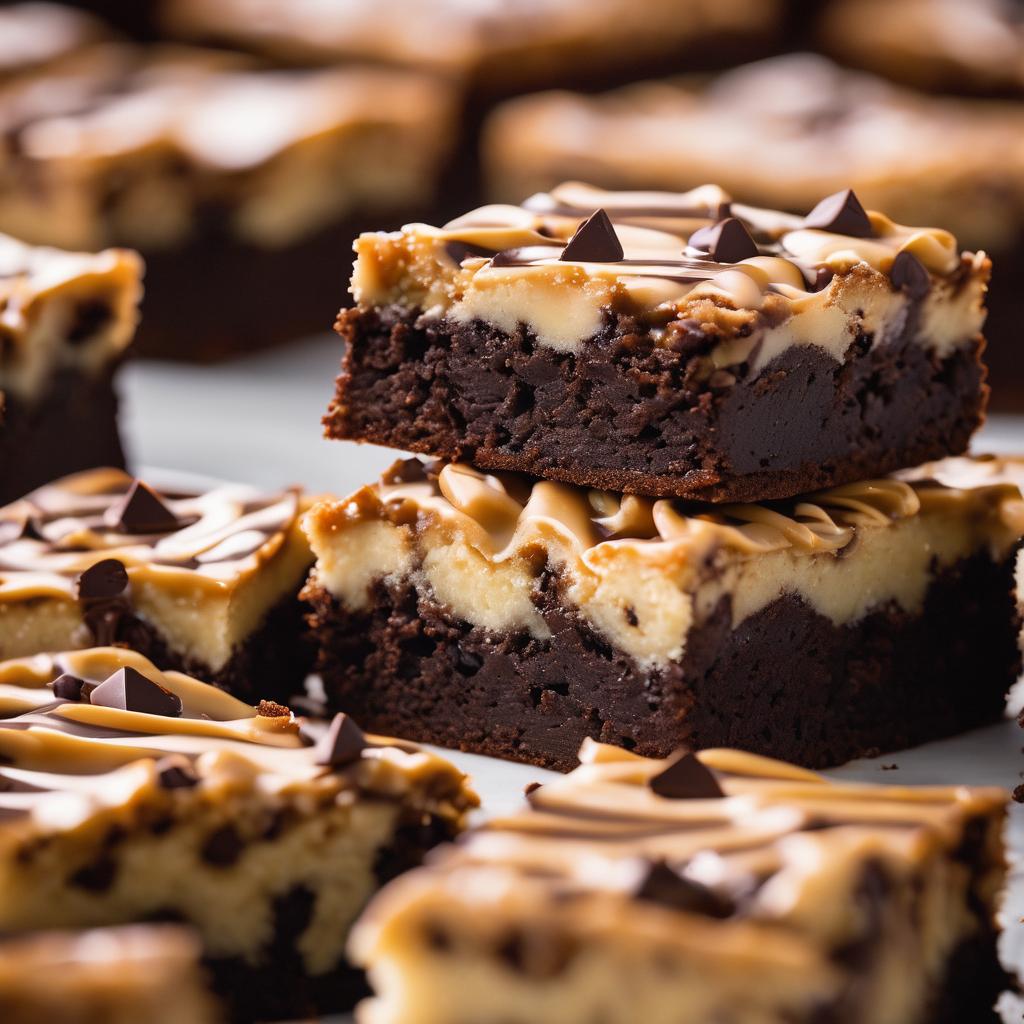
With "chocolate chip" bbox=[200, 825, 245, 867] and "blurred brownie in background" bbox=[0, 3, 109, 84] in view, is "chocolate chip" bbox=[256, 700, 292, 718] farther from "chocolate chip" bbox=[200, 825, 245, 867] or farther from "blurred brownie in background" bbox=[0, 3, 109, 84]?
"blurred brownie in background" bbox=[0, 3, 109, 84]

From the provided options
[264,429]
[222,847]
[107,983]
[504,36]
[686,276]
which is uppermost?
[686,276]

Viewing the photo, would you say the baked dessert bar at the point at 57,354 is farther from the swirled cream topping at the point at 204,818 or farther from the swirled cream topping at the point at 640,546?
the swirled cream topping at the point at 204,818

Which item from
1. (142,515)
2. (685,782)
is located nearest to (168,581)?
(142,515)

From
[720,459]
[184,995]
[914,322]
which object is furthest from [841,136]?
[184,995]

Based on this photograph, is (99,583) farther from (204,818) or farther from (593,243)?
(593,243)

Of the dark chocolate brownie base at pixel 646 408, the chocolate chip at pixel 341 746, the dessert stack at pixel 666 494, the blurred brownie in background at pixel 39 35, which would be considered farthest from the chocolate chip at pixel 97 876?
the blurred brownie in background at pixel 39 35

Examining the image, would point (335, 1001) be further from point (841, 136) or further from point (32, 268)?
point (841, 136)

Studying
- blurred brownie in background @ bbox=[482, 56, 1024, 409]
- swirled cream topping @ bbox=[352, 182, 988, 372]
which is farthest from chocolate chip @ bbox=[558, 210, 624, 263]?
blurred brownie in background @ bbox=[482, 56, 1024, 409]
